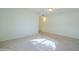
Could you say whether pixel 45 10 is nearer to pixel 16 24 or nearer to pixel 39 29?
pixel 39 29

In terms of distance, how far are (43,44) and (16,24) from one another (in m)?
0.54

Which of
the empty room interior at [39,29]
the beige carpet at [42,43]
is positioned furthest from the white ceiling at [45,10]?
the beige carpet at [42,43]

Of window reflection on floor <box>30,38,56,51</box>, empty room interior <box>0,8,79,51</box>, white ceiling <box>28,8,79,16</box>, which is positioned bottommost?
window reflection on floor <box>30,38,56,51</box>

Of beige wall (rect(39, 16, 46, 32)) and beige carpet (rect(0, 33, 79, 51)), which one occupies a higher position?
beige wall (rect(39, 16, 46, 32))

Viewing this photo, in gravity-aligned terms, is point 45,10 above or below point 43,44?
above

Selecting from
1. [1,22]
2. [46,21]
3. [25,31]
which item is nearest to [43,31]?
[46,21]

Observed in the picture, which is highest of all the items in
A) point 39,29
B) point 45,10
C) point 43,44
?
point 45,10

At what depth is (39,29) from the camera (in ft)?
6.26

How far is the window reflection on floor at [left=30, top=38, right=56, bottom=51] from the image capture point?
1892 millimetres

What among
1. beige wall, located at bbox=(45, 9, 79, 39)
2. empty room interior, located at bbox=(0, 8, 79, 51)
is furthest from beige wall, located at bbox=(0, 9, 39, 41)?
beige wall, located at bbox=(45, 9, 79, 39)

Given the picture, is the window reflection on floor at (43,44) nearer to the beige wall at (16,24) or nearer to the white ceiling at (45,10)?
the beige wall at (16,24)

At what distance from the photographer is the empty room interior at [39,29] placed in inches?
74.1

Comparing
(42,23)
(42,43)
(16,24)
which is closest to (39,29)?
(42,23)

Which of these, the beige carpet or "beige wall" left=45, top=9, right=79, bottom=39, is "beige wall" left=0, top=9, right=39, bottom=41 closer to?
the beige carpet
